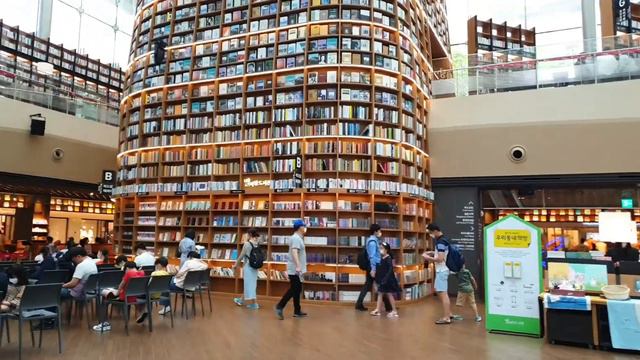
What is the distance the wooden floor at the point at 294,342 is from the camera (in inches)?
192

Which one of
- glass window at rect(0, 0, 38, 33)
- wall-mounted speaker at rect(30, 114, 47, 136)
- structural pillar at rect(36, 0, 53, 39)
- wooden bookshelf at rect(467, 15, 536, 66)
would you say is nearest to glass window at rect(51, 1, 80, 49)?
structural pillar at rect(36, 0, 53, 39)

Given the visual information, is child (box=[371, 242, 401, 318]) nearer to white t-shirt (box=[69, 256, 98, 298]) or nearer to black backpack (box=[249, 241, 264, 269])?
black backpack (box=[249, 241, 264, 269])

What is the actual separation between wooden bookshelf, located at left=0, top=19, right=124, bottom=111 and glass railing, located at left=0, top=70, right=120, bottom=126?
4 cm

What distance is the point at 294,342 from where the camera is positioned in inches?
214

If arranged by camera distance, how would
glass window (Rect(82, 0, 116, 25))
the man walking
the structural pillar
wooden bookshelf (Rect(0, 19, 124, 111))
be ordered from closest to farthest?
the man walking < wooden bookshelf (Rect(0, 19, 124, 111)) < the structural pillar < glass window (Rect(82, 0, 116, 25))

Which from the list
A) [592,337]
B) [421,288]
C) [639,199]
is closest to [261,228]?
[421,288]

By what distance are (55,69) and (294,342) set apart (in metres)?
16.9

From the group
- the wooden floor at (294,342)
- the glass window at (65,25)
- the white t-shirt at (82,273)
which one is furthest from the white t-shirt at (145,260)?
the glass window at (65,25)

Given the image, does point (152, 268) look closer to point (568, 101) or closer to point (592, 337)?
point (592, 337)

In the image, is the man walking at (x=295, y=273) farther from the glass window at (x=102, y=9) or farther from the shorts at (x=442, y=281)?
the glass window at (x=102, y=9)

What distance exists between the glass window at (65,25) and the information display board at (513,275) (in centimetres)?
2033

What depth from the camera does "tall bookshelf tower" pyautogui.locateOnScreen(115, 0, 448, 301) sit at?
8883 mm

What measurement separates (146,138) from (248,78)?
2743 millimetres

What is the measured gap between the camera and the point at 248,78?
9789 millimetres
